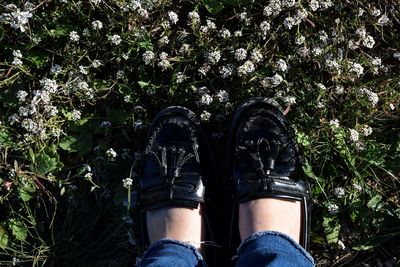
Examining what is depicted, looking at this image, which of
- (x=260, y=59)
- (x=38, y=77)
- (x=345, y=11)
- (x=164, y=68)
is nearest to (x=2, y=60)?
(x=38, y=77)

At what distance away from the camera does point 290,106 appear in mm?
2682

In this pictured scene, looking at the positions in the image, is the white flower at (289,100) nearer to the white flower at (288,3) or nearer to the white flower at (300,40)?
the white flower at (300,40)

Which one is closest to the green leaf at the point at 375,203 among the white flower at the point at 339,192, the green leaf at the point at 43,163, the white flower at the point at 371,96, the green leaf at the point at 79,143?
the white flower at the point at 339,192

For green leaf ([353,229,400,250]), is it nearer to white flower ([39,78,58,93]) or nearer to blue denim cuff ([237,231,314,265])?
blue denim cuff ([237,231,314,265])

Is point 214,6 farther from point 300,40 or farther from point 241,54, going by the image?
point 300,40

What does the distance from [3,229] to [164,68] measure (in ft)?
3.25

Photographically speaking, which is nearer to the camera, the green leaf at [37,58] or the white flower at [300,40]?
the white flower at [300,40]

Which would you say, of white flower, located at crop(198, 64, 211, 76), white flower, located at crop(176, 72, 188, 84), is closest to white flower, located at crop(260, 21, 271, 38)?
white flower, located at crop(198, 64, 211, 76)

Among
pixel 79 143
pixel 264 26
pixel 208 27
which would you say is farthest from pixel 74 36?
pixel 264 26

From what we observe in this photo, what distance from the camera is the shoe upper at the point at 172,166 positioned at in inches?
103

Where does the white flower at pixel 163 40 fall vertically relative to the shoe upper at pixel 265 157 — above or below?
above

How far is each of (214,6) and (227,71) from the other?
29 cm

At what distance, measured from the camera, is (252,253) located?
233cm

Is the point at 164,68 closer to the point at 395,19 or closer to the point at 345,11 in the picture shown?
the point at 345,11
